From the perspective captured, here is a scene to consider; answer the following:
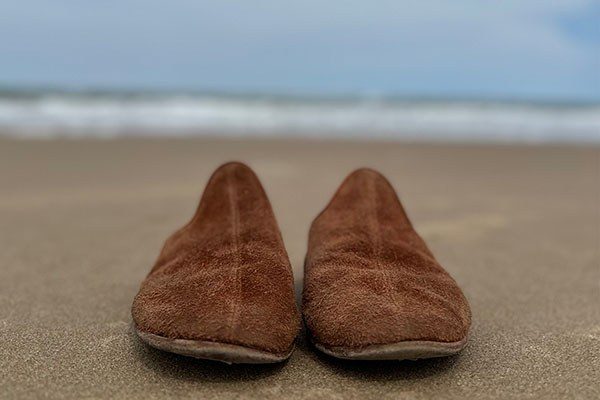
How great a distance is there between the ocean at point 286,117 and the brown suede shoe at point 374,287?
473 centimetres

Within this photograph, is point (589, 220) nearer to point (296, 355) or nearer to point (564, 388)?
point (564, 388)

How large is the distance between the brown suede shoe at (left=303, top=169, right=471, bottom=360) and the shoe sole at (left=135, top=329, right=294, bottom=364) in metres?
0.13

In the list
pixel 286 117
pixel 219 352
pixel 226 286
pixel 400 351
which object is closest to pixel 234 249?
pixel 226 286

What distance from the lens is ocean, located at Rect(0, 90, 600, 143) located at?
21.5 ft

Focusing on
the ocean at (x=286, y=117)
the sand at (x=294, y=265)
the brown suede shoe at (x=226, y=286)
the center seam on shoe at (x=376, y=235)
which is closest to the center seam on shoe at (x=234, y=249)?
the brown suede shoe at (x=226, y=286)

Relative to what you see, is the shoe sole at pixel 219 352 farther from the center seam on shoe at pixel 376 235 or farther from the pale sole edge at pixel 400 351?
the center seam on shoe at pixel 376 235

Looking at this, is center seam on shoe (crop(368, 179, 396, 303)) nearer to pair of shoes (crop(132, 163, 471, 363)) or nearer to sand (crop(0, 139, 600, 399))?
pair of shoes (crop(132, 163, 471, 363))

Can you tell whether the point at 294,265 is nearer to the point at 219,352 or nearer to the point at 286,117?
the point at 219,352

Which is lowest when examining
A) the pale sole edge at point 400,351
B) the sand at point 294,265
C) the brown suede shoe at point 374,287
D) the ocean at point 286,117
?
the ocean at point 286,117

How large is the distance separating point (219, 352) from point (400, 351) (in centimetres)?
30

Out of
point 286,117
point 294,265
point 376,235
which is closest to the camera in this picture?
point 376,235

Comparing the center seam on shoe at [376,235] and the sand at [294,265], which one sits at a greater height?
the center seam on shoe at [376,235]

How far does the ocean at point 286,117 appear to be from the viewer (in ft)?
21.5

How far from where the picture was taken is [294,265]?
71.7 inches
